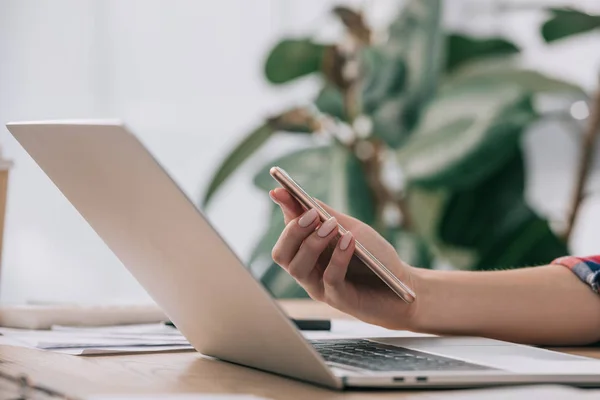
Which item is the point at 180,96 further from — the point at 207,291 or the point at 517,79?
the point at 207,291

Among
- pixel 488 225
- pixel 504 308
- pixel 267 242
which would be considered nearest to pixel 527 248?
pixel 488 225

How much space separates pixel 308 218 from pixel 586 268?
1.17 feet

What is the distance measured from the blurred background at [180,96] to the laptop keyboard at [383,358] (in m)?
1.77

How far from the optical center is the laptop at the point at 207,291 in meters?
0.52

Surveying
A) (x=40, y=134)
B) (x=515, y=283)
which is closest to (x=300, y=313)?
(x=515, y=283)

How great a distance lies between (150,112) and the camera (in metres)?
2.69

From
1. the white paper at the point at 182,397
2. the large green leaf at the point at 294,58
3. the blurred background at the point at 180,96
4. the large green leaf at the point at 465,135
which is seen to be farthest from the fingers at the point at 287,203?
the blurred background at the point at 180,96

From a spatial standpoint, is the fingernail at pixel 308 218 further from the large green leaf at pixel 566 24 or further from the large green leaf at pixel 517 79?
the large green leaf at pixel 566 24

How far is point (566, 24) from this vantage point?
223cm

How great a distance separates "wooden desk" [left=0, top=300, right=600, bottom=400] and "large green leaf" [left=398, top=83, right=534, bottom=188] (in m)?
1.35

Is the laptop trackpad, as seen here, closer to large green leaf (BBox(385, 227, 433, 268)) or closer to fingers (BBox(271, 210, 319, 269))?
fingers (BBox(271, 210, 319, 269))

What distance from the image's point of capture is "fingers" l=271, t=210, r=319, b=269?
0.73 metres

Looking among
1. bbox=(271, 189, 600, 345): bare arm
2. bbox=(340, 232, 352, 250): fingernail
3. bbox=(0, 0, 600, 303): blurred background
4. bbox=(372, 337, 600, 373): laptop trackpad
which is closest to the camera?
bbox=(372, 337, 600, 373): laptop trackpad

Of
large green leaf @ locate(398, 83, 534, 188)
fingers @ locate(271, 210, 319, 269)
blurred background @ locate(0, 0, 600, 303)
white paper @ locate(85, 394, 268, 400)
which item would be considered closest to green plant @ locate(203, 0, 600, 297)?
large green leaf @ locate(398, 83, 534, 188)
